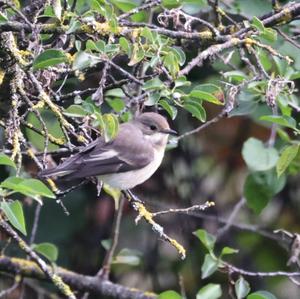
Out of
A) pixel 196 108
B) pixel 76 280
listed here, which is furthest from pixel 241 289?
pixel 76 280

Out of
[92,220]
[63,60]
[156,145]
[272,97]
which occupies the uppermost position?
[63,60]

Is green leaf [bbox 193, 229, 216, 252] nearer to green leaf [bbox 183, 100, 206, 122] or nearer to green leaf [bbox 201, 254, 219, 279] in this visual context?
green leaf [bbox 201, 254, 219, 279]

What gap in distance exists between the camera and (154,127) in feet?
14.1

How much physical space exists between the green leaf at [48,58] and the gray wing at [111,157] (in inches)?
20.1

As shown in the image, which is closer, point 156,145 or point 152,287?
point 156,145

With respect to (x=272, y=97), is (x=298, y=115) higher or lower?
lower

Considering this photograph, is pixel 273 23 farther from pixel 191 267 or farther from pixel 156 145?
pixel 191 267

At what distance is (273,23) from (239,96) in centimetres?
43

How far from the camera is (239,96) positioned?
12.5 ft

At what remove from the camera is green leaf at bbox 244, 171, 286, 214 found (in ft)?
13.7

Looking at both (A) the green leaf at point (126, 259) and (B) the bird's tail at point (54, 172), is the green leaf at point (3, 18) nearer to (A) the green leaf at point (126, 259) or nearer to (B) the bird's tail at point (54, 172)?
(B) the bird's tail at point (54, 172)

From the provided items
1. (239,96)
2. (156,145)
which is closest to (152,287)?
(156,145)

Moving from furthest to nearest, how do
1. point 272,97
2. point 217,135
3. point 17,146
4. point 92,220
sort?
point 217,135 < point 92,220 < point 272,97 < point 17,146

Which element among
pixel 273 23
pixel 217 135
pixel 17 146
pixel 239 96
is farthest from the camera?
pixel 217 135
